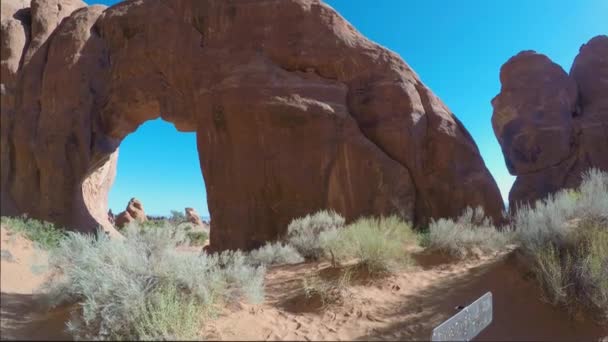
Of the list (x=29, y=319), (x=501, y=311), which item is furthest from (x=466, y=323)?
(x=29, y=319)

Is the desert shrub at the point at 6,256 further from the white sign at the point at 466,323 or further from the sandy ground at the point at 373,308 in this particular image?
the white sign at the point at 466,323

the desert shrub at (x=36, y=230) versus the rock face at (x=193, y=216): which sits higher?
the desert shrub at (x=36, y=230)

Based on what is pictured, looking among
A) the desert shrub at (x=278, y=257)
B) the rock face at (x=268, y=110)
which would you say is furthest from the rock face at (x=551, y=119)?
the desert shrub at (x=278, y=257)

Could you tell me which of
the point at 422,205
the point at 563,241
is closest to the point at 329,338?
the point at 563,241

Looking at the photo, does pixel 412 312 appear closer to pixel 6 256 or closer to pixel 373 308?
pixel 373 308

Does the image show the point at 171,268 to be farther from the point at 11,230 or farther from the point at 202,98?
the point at 202,98

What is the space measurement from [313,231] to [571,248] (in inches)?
191

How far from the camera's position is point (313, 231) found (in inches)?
338

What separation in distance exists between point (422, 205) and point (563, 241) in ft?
14.1

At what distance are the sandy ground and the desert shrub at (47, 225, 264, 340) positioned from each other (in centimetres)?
20

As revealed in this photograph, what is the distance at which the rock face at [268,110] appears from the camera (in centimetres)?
986

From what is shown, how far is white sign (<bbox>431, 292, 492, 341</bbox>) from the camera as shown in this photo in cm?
287

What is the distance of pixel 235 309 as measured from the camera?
429 cm

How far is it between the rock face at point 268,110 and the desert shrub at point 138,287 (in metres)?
4.98
